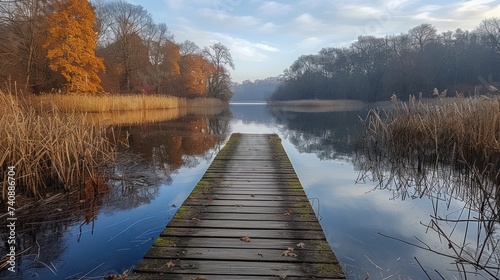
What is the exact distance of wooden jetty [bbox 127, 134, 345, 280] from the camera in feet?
7.80

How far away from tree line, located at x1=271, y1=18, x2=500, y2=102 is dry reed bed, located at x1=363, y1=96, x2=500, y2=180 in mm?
31930

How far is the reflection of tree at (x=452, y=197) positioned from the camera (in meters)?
3.06

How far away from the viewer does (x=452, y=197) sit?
5.19 meters

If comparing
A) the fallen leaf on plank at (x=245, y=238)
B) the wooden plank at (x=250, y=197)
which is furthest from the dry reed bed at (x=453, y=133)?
the fallen leaf on plank at (x=245, y=238)

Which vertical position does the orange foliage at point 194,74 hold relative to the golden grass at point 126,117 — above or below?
above

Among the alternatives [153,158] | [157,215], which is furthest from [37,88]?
[157,215]

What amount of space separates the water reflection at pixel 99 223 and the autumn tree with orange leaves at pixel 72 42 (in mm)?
Result: 16586

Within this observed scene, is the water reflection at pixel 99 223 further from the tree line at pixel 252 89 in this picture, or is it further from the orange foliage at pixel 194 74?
the tree line at pixel 252 89

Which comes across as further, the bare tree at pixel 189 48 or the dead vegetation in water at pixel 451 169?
the bare tree at pixel 189 48

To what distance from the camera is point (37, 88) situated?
71.9 feet

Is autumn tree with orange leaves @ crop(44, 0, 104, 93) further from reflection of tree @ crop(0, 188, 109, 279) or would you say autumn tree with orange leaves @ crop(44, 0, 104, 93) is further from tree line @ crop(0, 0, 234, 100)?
reflection of tree @ crop(0, 188, 109, 279)

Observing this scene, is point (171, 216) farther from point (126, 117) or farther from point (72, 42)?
point (72, 42)

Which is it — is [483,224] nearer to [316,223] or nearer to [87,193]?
[316,223]

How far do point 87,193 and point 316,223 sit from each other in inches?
146
